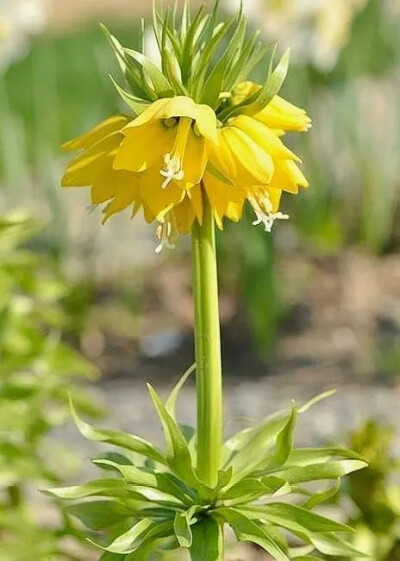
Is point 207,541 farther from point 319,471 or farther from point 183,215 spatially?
point 183,215

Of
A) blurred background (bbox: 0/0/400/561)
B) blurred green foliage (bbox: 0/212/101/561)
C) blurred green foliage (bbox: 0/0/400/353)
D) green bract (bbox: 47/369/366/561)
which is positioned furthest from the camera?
blurred green foliage (bbox: 0/0/400/353)

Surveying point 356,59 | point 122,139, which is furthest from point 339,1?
point 122,139

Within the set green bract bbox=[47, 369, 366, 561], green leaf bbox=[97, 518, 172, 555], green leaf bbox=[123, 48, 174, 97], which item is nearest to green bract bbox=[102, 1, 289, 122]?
green leaf bbox=[123, 48, 174, 97]

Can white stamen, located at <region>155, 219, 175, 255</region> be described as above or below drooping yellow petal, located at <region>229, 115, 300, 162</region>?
below

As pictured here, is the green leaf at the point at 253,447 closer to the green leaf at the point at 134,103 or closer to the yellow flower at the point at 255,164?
the yellow flower at the point at 255,164

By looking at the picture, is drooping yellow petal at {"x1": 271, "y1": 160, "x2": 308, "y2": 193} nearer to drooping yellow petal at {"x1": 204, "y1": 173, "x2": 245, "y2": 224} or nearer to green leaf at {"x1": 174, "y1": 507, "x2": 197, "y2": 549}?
drooping yellow petal at {"x1": 204, "y1": 173, "x2": 245, "y2": 224}

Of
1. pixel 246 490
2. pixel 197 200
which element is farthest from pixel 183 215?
pixel 246 490

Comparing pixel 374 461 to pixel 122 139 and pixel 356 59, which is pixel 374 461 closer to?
pixel 122 139
